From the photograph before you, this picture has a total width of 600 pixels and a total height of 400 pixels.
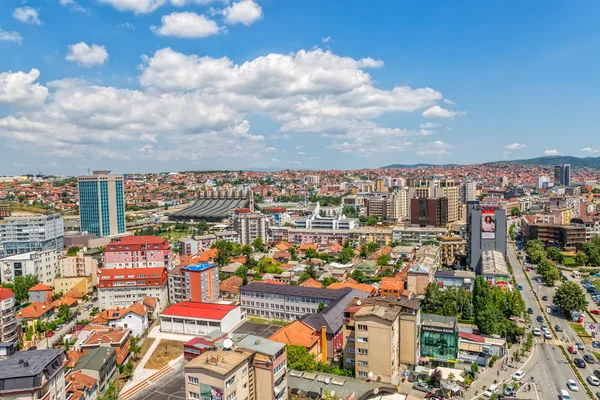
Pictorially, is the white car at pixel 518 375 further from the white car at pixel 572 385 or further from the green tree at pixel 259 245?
the green tree at pixel 259 245

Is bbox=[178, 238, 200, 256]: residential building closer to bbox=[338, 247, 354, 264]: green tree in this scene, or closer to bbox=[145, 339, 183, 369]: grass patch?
bbox=[338, 247, 354, 264]: green tree

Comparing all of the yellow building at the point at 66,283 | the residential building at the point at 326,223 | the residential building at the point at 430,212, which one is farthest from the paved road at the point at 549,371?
the yellow building at the point at 66,283

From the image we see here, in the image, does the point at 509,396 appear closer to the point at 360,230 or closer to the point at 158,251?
the point at 158,251

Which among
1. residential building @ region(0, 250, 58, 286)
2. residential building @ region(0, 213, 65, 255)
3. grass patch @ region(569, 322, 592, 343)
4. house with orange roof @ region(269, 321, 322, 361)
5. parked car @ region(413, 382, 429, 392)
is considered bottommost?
grass patch @ region(569, 322, 592, 343)

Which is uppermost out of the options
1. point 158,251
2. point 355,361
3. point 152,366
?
point 158,251

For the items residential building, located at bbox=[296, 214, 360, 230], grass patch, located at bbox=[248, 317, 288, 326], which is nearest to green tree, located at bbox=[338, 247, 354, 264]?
residential building, located at bbox=[296, 214, 360, 230]

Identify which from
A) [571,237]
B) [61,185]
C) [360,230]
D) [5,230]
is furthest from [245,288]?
[61,185]
